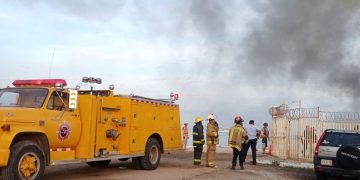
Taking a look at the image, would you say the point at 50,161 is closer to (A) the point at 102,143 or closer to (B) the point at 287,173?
(A) the point at 102,143

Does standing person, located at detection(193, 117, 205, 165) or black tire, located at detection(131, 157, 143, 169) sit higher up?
standing person, located at detection(193, 117, 205, 165)

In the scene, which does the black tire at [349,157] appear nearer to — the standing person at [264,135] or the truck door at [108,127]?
the truck door at [108,127]

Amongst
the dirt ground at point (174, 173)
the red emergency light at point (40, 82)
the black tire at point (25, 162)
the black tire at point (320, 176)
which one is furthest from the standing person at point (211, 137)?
the black tire at point (25, 162)

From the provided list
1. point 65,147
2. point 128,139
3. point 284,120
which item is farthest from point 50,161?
point 284,120

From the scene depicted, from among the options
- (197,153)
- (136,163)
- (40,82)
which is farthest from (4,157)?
(197,153)

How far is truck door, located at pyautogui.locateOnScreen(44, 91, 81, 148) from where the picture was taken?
10.8m

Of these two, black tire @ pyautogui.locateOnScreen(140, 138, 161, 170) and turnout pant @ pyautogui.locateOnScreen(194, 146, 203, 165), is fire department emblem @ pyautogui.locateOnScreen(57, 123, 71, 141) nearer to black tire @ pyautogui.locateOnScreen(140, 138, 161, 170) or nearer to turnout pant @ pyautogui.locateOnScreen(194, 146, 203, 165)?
black tire @ pyautogui.locateOnScreen(140, 138, 161, 170)

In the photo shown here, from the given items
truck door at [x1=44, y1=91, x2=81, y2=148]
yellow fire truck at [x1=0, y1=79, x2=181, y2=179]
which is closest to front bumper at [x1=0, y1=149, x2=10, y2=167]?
yellow fire truck at [x1=0, y1=79, x2=181, y2=179]

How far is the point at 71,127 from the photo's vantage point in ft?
37.5

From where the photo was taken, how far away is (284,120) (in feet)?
Answer: 67.4

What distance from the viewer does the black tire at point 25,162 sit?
31.6ft

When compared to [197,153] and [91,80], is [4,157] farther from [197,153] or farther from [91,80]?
[197,153]

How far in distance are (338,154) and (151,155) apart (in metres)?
5.57

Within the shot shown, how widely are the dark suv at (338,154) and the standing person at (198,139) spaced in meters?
4.45
